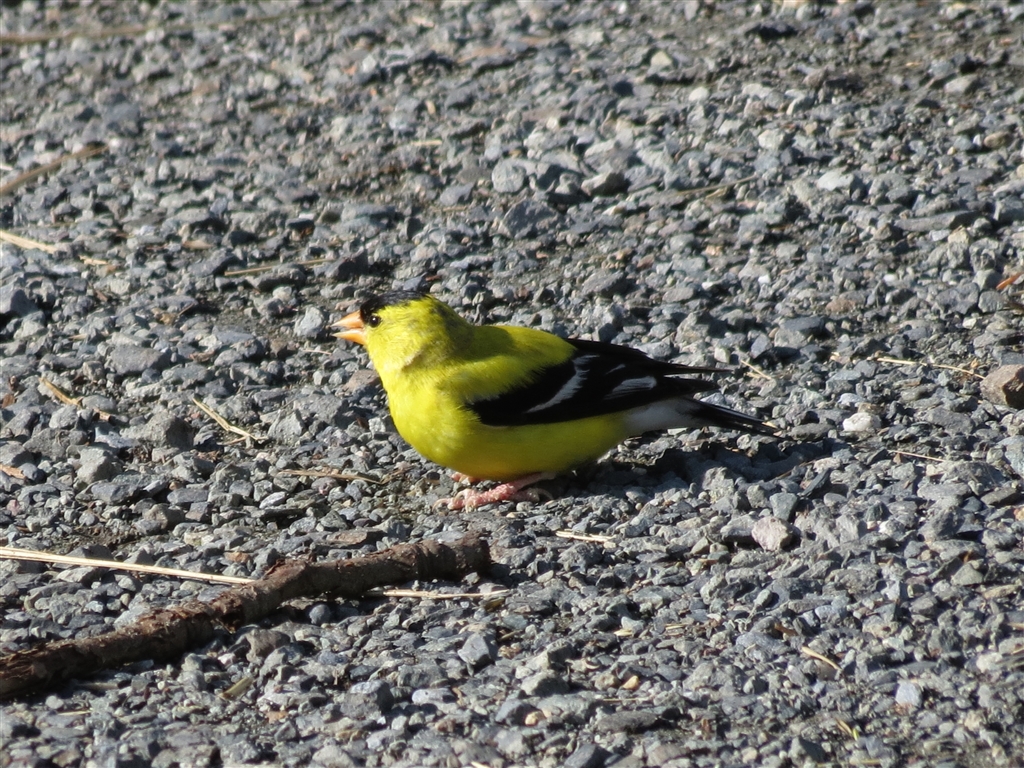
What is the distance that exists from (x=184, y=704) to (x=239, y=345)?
2893mm

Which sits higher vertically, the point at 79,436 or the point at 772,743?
the point at 79,436

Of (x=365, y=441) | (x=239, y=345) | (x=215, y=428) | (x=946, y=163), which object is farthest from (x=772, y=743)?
(x=946, y=163)

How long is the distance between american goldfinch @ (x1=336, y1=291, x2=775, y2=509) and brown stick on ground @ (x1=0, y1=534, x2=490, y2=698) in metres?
0.63

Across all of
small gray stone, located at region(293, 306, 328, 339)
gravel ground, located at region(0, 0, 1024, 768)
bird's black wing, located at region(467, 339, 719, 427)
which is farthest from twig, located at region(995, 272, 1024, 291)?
small gray stone, located at region(293, 306, 328, 339)

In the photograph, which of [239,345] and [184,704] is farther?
[239,345]

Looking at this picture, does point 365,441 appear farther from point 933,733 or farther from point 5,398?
point 933,733

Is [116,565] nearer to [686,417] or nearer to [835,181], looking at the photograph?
[686,417]

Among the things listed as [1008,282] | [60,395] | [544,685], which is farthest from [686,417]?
[60,395]

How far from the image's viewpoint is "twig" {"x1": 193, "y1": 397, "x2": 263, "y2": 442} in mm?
5445

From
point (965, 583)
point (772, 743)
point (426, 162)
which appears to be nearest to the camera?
point (772, 743)

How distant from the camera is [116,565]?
4.23 meters

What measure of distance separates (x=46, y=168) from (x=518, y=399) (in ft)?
16.3

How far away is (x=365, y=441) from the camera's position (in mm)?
5379

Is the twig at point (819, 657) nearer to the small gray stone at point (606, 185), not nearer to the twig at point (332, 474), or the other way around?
the twig at point (332, 474)
